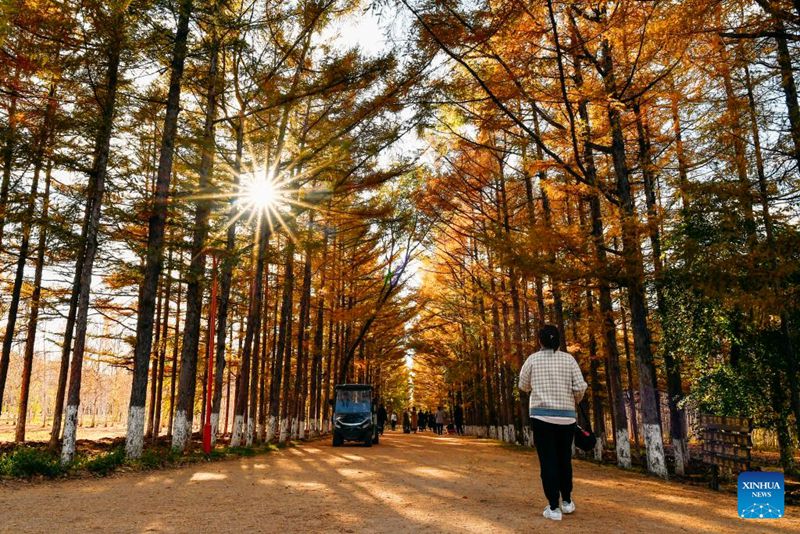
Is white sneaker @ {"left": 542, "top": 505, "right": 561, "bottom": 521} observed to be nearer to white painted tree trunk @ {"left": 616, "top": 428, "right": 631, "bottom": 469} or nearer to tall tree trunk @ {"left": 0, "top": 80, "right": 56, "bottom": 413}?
white painted tree trunk @ {"left": 616, "top": 428, "right": 631, "bottom": 469}

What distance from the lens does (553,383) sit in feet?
16.3

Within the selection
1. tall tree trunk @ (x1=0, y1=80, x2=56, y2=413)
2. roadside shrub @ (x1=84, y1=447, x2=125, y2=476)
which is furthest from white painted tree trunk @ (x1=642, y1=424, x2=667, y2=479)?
tall tree trunk @ (x1=0, y1=80, x2=56, y2=413)

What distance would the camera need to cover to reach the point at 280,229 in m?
14.5

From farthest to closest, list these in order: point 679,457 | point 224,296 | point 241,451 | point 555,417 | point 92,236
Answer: point 224,296
point 241,451
point 679,457
point 92,236
point 555,417

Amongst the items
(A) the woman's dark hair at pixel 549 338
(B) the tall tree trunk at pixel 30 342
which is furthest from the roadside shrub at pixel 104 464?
(A) the woman's dark hair at pixel 549 338

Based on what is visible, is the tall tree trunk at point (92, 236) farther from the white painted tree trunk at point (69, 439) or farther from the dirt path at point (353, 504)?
the dirt path at point (353, 504)

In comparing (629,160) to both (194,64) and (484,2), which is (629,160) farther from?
(194,64)

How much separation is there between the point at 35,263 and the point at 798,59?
862 inches

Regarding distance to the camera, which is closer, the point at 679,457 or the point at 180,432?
the point at 679,457

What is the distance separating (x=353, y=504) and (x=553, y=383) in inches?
112

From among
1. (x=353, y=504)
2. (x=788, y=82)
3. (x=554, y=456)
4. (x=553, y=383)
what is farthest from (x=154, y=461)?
(x=788, y=82)

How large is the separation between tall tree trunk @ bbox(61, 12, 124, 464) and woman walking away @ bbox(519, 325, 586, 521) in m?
9.27

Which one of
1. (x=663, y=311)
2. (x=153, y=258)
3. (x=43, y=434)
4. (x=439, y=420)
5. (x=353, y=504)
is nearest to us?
(x=353, y=504)

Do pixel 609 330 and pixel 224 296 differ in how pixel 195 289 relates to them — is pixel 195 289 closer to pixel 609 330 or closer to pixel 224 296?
pixel 224 296
